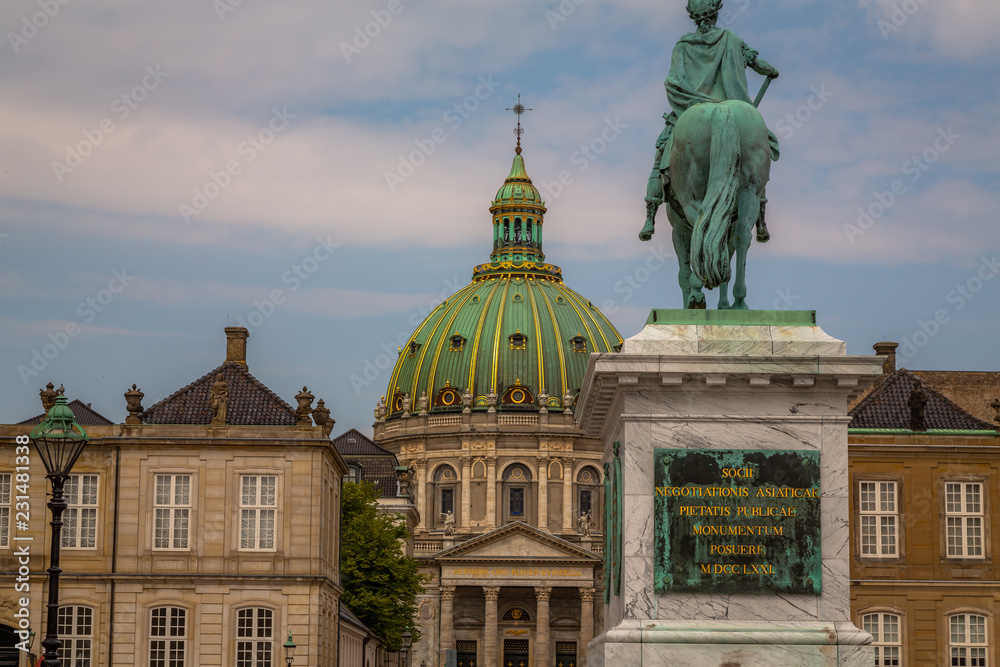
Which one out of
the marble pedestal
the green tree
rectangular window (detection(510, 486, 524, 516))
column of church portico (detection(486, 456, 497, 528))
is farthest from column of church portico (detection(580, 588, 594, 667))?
the marble pedestal

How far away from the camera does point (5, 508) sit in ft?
172

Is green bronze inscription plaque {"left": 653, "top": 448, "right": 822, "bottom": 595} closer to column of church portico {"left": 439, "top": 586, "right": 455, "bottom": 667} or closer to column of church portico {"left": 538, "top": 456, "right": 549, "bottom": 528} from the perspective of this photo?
column of church portico {"left": 439, "top": 586, "right": 455, "bottom": 667}

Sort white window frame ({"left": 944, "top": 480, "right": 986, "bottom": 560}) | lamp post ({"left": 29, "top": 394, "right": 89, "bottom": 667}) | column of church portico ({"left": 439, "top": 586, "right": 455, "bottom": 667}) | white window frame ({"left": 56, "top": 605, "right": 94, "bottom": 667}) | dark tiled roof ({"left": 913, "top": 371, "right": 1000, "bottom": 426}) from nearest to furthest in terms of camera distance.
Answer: lamp post ({"left": 29, "top": 394, "right": 89, "bottom": 667})
white window frame ({"left": 944, "top": 480, "right": 986, "bottom": 560})
white window frame ({"left": 56, "top": 605, "right": 94, "bottom": 667})
dark tiled roof ({"left": 913, "top": 371, "right": 1000, "bottom": 426})
column of church portico ({"left": 439, "top": 586, "right": 455, "bottom": 667})

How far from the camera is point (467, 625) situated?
142500 millimetres

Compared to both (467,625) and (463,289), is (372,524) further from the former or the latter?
(463,289)

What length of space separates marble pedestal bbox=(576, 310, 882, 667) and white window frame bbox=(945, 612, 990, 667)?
3605 cm

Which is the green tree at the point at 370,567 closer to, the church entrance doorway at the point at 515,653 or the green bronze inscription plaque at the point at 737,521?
the green bronze inscription plaque at the point at 737,521

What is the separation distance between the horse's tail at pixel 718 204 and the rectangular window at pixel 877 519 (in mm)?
32548

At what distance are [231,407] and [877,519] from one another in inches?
799

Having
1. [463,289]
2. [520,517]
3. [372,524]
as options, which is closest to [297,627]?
[372,524]

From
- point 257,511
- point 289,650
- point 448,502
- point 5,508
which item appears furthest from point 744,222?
point 448,502

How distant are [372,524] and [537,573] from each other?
220 ft

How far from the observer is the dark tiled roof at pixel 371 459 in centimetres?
12312

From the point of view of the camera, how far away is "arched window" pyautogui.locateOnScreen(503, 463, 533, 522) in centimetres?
14938
